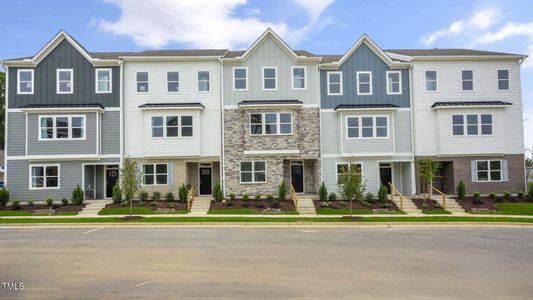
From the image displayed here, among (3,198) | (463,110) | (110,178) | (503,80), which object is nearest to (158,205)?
(110,178)

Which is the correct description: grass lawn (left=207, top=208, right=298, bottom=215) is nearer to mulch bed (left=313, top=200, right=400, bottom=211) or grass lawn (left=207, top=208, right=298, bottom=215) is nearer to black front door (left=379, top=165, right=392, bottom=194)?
mulch bed (left=313, top=200, right=400, bottom=211)

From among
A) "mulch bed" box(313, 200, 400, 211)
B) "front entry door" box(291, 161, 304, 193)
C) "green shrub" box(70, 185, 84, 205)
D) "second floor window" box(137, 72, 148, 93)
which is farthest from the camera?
"front entry door" box(291, 161, 304, 193)

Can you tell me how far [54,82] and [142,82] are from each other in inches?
228

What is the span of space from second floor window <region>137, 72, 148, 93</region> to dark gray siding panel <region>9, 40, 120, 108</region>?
4.38 feet

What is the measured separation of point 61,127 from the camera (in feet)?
86.5

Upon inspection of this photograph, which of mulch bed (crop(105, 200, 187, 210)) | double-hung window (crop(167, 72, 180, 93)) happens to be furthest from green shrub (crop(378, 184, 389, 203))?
double-hung window (crop(167, 72, 180, 93))

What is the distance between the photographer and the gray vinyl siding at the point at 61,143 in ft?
85.8

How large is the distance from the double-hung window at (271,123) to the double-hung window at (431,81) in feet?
33.0

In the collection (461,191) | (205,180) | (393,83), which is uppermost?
(393,83)

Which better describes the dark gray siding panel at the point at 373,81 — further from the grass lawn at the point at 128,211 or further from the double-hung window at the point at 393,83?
the grass lawn at the point at 128,211

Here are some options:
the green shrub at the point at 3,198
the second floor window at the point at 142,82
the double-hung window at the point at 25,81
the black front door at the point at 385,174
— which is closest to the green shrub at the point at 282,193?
the black front door at the point at 385,174

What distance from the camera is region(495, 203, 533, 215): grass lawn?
23078 mm

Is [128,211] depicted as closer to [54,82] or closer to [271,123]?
[271,123]

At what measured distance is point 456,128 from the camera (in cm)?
2762
